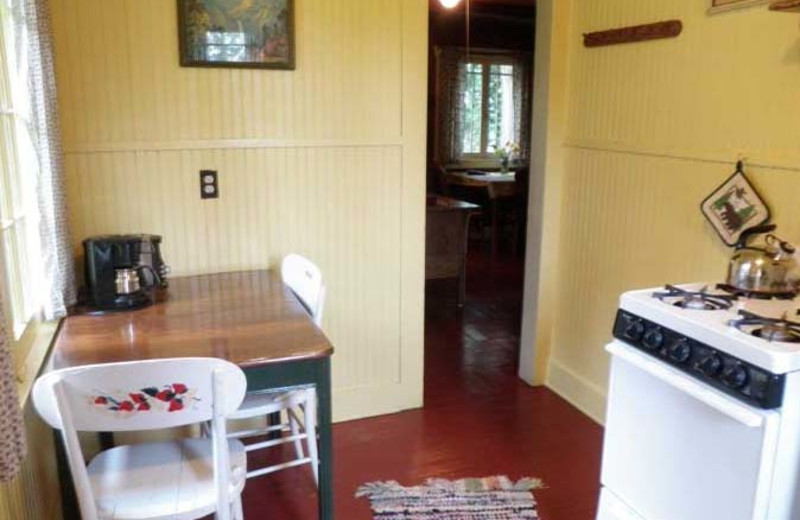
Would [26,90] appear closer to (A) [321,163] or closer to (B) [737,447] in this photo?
(A) [321,163]

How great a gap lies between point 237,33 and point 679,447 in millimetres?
2138

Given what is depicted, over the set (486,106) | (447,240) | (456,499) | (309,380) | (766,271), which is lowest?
(456,499)

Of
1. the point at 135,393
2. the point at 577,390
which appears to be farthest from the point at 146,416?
the point at 577,390

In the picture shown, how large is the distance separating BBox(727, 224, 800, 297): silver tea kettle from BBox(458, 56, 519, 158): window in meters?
6.52

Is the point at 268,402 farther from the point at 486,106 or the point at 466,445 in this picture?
the point at 486,106

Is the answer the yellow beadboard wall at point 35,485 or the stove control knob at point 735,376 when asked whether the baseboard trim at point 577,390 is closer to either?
the stove control knob at point 735,376

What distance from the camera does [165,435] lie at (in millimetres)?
2816

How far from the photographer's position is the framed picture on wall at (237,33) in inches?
100

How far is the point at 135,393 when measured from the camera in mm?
1569

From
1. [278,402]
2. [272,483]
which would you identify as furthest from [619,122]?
[272,483]

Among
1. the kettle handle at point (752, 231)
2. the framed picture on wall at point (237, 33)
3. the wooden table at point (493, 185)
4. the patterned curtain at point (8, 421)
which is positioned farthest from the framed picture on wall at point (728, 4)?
the wooden table at point (493, 185)

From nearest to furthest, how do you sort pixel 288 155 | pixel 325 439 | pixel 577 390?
1. pixel 325 439
2. pixel 288 155
3. pixel 577 390

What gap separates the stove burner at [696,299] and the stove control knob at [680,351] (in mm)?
144

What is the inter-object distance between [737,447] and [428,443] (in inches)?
63.1
